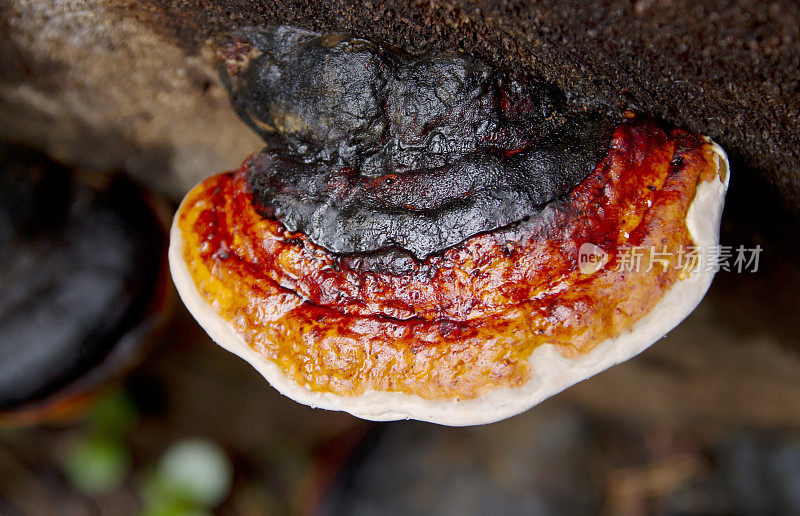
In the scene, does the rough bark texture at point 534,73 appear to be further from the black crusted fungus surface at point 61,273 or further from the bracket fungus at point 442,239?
the black crusted fungus surface at point 61,273

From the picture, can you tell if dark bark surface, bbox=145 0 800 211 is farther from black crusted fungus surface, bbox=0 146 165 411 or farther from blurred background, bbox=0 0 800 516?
black crusted fungus surface, bbox=0 146 165 411

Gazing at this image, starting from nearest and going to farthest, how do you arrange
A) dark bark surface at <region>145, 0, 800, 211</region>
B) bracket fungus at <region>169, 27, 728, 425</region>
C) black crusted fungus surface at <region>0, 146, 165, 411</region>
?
dark bark surface at <region>145, 0, 800, 211</region> < bracket fungus at <region>169, 27, 728, 425</region> < black crusted fungus surface at <region>0, 146, 165, 411</region>

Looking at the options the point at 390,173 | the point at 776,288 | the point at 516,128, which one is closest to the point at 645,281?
the point at 516,128

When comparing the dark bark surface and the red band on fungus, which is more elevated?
the dark bark surface

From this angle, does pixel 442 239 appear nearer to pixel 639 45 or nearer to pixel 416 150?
→ pixel 416 150

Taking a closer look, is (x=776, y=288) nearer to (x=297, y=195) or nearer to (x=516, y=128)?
(x=516, y=128)

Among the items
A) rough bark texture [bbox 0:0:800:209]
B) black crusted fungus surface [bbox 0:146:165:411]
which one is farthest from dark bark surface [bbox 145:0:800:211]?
black crusted fungus surface [bbox 0:146:165:411]

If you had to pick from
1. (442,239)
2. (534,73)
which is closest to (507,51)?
(534,73)
